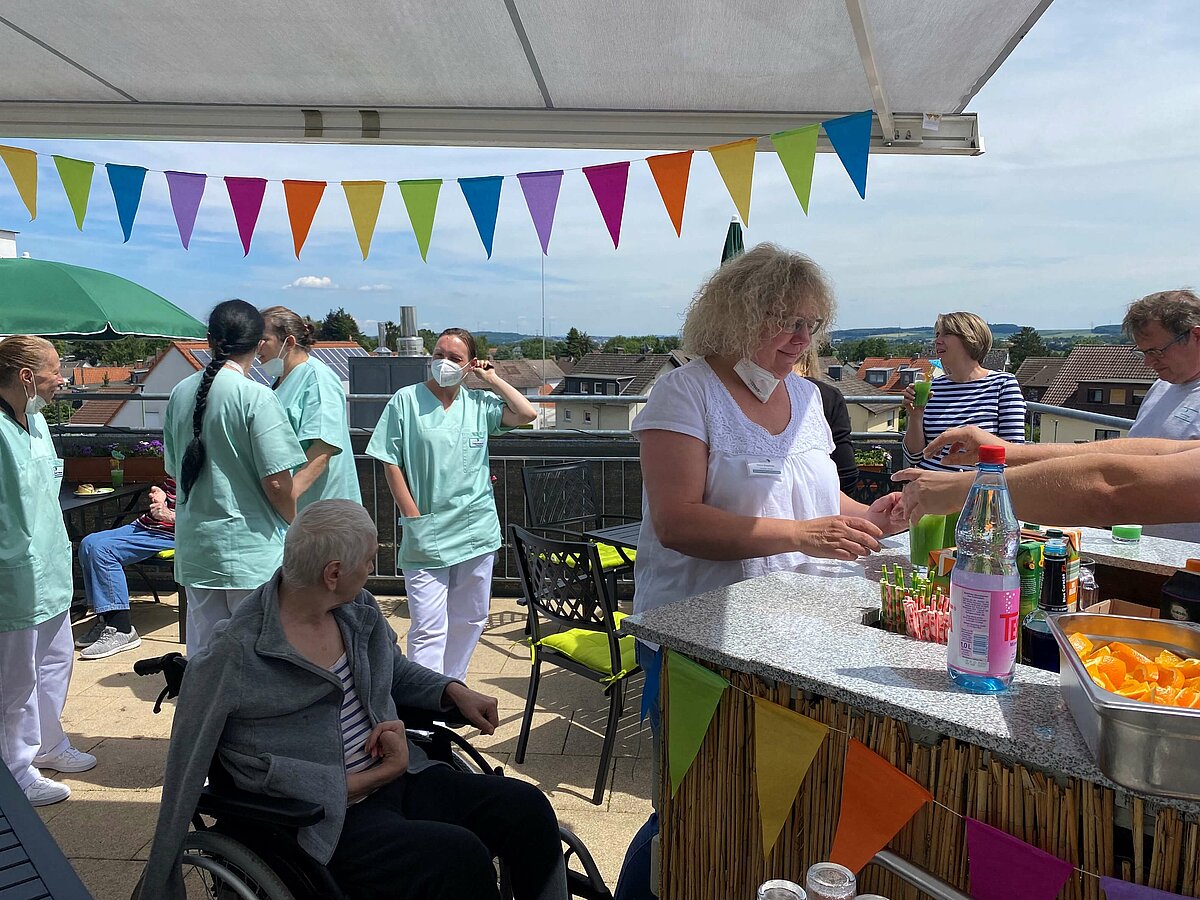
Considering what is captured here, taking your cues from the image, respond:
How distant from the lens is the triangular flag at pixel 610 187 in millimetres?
3891

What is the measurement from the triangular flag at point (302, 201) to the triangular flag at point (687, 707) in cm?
317

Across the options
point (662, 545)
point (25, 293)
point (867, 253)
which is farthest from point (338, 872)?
point (867, 253)

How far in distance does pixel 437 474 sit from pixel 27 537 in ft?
4.81

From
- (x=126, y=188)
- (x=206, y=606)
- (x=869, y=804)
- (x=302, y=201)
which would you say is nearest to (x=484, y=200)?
(x=302, y=201)

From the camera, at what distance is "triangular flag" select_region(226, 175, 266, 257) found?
410 centimetres

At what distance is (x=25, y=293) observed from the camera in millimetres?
4340

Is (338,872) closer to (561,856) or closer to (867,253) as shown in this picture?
(561,856)

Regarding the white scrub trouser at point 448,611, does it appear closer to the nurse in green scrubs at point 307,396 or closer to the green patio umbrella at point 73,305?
the nurse in green scrubs at point 307,396

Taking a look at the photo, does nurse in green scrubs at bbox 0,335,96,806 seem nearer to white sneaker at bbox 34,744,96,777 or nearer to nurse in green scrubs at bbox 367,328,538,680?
white sneaker at bbox 34,744,96,777

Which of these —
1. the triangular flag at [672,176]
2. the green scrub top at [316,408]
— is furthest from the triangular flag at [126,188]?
the triangular flag at [672,176]

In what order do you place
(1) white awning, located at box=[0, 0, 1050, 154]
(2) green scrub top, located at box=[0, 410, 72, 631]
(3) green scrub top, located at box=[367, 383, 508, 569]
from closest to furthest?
(1) white awning, located at box=[0, 0, 1050, 154] < (2) green scrub top, located at box=[0, 410, 72, 631] < (3) green scrub top, located at box=[367, 383, 508, 569]

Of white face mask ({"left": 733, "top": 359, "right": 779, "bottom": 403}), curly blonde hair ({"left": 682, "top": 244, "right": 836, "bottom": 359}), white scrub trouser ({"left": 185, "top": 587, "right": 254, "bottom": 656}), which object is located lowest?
white scrub trouser ({"left": 185, "top": 587, "right": 254, "bottom": 656})

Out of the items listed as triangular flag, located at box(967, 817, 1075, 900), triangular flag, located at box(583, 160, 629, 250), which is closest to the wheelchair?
triangular flag, located at box(967, 817, 1075, 900)

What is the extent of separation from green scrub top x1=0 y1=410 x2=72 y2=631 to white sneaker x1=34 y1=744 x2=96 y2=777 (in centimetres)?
64
